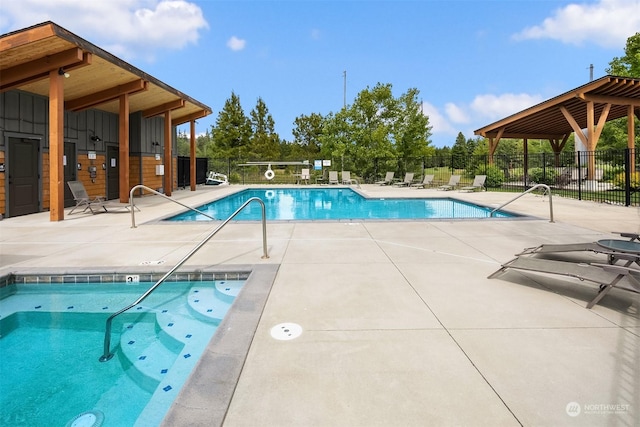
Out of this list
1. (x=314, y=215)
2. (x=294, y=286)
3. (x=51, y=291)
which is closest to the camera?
(x=294, y=286)

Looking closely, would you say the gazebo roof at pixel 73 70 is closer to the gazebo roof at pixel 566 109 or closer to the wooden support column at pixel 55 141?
the wooden support column at pixel 55 141

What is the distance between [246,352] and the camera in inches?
102

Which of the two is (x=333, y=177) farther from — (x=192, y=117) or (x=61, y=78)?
(x=61, y=78)

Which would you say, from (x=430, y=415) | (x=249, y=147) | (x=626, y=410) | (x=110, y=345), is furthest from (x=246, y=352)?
(x=249, y=147)

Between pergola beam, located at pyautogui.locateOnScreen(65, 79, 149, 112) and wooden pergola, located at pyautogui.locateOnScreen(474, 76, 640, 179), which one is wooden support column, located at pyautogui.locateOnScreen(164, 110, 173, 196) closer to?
pergola beam, located at pyautogui.locateOnScreen(65, 79, 149, 112)

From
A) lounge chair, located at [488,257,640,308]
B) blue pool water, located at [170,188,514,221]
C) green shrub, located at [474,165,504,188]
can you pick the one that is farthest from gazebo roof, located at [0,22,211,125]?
green shrub, located at [474,165,504,188]

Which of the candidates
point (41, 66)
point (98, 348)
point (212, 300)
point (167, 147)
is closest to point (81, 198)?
point (41, 66)

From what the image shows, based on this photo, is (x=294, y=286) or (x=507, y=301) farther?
(x=294, y=286)

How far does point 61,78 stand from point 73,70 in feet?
1.63

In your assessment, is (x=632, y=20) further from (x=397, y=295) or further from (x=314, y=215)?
(x=397, y=295)

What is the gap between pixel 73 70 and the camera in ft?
30.7

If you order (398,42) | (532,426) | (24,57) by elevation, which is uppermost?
(398,42)

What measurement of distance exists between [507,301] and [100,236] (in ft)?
22.0

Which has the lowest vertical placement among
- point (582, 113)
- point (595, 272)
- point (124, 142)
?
point (595, 272)
